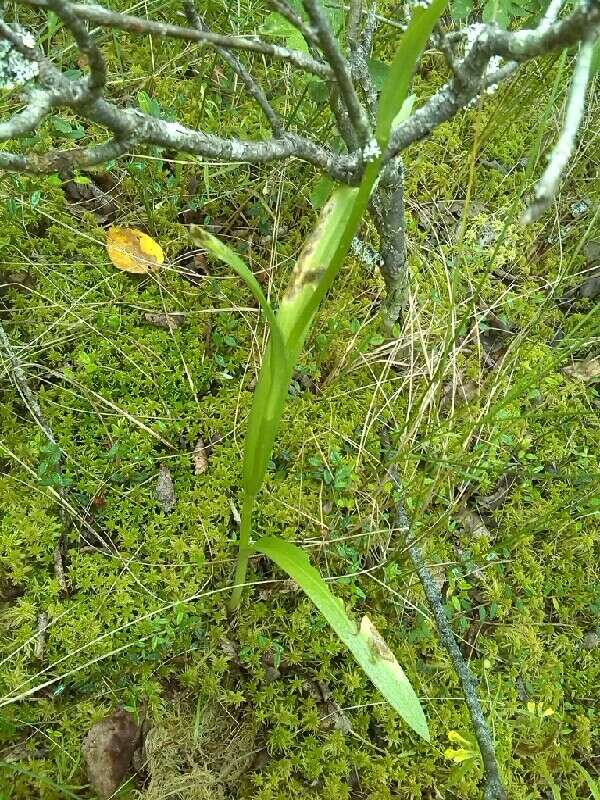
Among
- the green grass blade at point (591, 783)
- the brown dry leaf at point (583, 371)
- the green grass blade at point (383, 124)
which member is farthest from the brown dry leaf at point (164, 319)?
the green grass blade at point (591, 783)

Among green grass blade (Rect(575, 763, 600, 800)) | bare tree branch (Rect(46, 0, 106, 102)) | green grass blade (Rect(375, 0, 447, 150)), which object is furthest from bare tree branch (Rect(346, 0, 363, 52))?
green grass blade (Rect(575, 763, 600, 800))

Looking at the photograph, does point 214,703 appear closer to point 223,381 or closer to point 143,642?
point 143,642

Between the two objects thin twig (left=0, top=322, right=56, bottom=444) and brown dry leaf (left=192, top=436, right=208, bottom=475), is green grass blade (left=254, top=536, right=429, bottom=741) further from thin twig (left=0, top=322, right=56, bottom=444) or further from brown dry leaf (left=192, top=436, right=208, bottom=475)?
thin twig (left=0, top=322, right=56, bottom=444)

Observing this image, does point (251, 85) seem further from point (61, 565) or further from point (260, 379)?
point (61, 565)

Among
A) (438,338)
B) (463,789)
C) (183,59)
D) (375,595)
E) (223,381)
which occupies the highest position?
(183,59)

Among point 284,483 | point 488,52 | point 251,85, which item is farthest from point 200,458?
point 488,52

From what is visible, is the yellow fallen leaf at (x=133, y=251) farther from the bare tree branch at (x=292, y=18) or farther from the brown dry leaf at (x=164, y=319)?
the bare tree branch at (x=292, y=18)

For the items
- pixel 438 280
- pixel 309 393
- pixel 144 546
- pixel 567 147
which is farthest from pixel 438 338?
pixel 567 147
